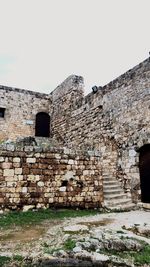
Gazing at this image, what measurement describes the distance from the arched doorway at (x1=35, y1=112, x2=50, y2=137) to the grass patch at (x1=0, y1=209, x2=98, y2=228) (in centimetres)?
993

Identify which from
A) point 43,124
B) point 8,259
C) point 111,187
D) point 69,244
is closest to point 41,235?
point 69,244

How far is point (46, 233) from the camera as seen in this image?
5086 mm

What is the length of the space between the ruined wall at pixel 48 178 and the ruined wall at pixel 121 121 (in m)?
1.60

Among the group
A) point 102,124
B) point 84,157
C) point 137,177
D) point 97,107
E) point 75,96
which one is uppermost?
point 75,96

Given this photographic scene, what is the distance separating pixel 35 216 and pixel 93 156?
2917 mm

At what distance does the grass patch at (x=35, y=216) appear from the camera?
6.02m

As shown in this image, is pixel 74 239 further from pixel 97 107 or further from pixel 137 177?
pixel 97 107

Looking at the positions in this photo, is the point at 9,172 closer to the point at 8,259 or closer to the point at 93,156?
the point at 93,156

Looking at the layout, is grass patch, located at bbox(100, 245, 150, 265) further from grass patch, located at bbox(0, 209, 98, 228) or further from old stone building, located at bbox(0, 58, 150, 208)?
old stone building, located at bbox(0, 58, 150, 208)

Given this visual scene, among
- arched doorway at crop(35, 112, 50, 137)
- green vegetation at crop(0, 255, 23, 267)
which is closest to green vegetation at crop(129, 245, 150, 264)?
green vegetation at crop(0, 255, 23, 267)

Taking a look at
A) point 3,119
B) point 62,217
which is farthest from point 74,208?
point 3,119

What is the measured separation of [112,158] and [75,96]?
200 inches

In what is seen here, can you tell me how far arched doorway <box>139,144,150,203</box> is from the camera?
31.0ft

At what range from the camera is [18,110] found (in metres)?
16.3
